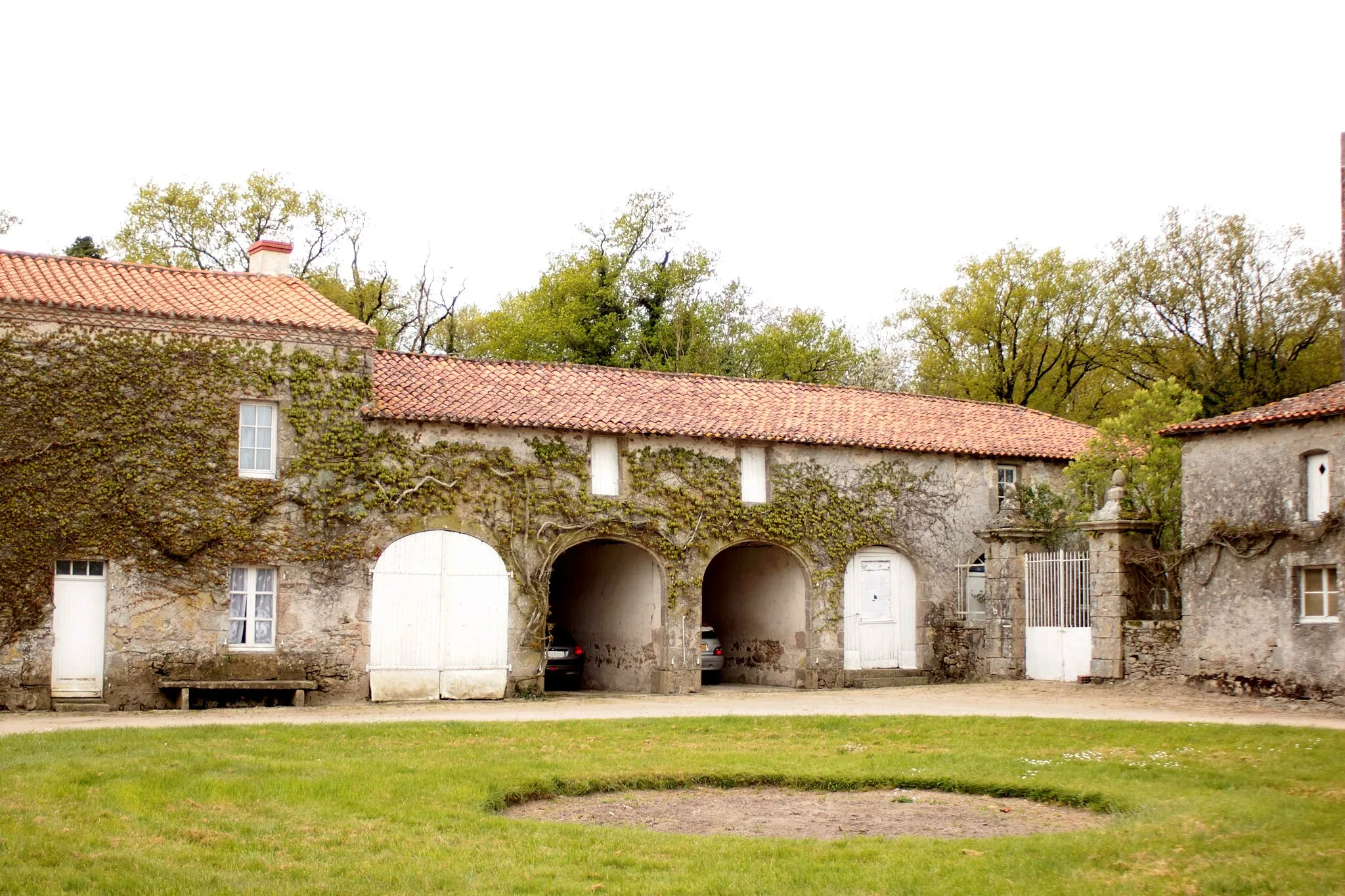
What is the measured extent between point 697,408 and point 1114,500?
7.36 meters

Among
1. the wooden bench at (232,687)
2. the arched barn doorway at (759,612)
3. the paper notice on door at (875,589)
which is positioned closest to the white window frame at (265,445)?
the wooden bench at (232,687)

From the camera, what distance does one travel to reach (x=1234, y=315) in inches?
1505

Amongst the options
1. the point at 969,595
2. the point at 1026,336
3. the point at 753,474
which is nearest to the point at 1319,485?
the point at 969,595

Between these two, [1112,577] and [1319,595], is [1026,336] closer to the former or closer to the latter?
[1112,577]

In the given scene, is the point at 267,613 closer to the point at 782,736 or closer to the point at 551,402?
the point at 551,402

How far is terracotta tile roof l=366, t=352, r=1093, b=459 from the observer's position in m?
23.7

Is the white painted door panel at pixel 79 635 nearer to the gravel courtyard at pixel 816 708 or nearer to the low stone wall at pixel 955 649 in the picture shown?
the gravel courtyard at pixel 816 708

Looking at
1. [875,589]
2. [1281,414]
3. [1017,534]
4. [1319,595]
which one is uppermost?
[1281,414]

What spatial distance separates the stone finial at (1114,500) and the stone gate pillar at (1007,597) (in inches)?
78.1

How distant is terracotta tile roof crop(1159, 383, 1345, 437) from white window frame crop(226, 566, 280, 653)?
45.8 feet

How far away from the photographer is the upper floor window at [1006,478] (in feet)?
91.1

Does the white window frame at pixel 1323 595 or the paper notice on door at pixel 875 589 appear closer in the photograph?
the white window frame at pixel 1323 595

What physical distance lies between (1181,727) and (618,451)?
1092 centimetres

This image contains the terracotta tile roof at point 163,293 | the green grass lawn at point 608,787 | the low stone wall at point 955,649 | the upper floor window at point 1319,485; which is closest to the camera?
the green grass lawn at point 608,787
